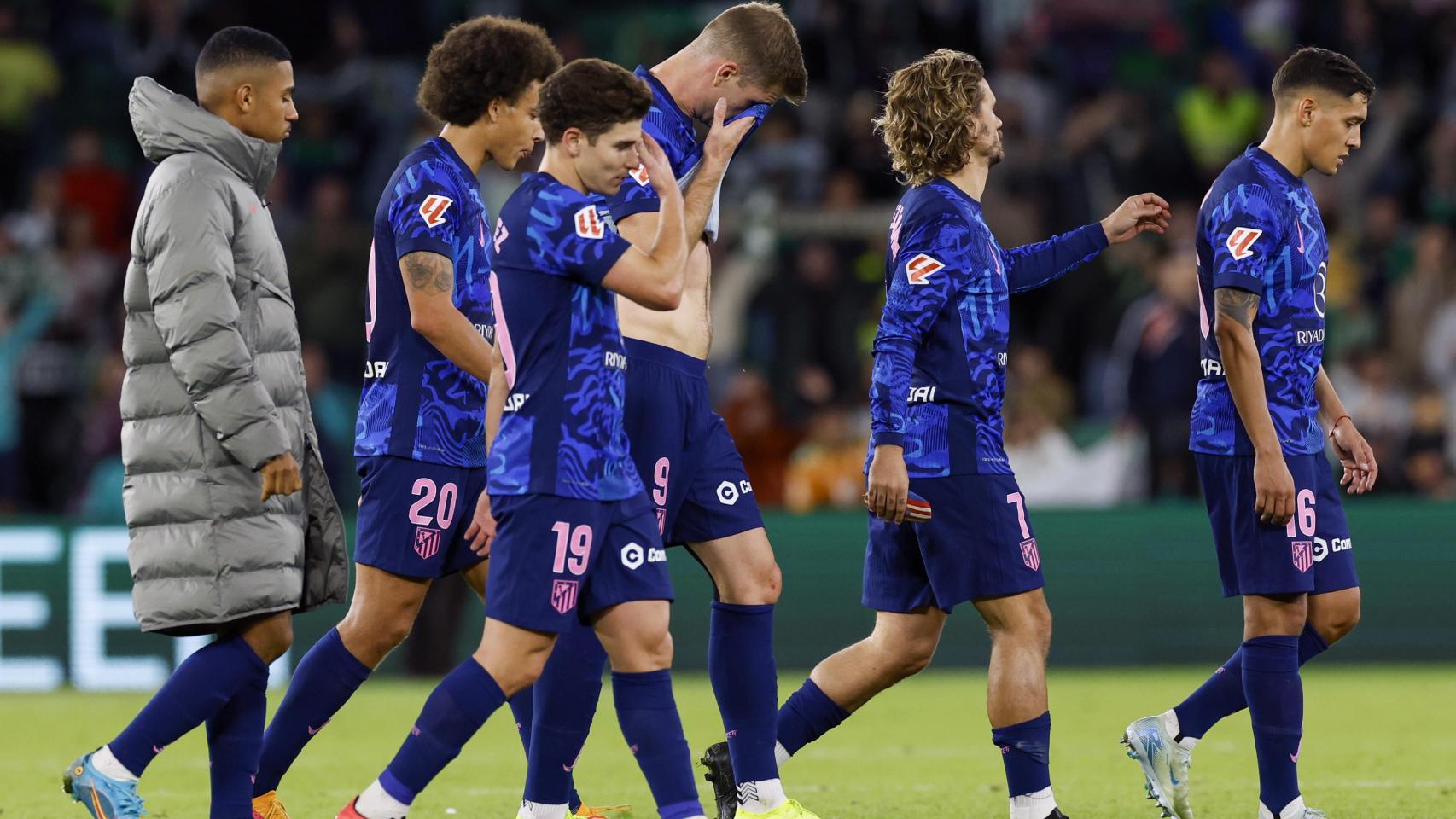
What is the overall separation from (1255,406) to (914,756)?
3.03 metres

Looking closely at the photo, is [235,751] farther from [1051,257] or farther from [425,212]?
[1051,257]

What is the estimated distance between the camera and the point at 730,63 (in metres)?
5.98

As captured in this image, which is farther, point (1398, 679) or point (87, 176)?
point (87, 176)

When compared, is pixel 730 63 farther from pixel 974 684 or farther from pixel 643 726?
pixel 974 684

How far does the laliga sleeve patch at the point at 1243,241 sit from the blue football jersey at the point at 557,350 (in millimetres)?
2022

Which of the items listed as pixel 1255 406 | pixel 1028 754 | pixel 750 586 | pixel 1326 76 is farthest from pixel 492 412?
pixel 1326 76

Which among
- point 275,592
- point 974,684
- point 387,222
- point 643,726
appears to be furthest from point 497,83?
point 974,684

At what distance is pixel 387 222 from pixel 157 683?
646 centimetres

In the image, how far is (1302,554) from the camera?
6020 millimetres

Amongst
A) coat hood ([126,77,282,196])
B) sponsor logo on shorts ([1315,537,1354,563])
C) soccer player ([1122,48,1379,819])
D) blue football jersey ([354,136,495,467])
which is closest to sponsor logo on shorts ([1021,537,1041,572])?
soccer player ([1122,48,1379,819])

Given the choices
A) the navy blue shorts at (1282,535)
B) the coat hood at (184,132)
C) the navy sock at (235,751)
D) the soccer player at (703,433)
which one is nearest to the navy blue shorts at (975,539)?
the soccer player at (703,433)

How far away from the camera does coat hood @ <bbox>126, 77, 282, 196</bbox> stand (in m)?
5.59

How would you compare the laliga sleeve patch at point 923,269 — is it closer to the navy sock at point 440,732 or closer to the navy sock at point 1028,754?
the navy sock at point 1028,754

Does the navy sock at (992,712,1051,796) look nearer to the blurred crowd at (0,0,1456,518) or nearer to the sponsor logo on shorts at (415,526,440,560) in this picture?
the sponsor logo on shorts at (415,526,440,560)
